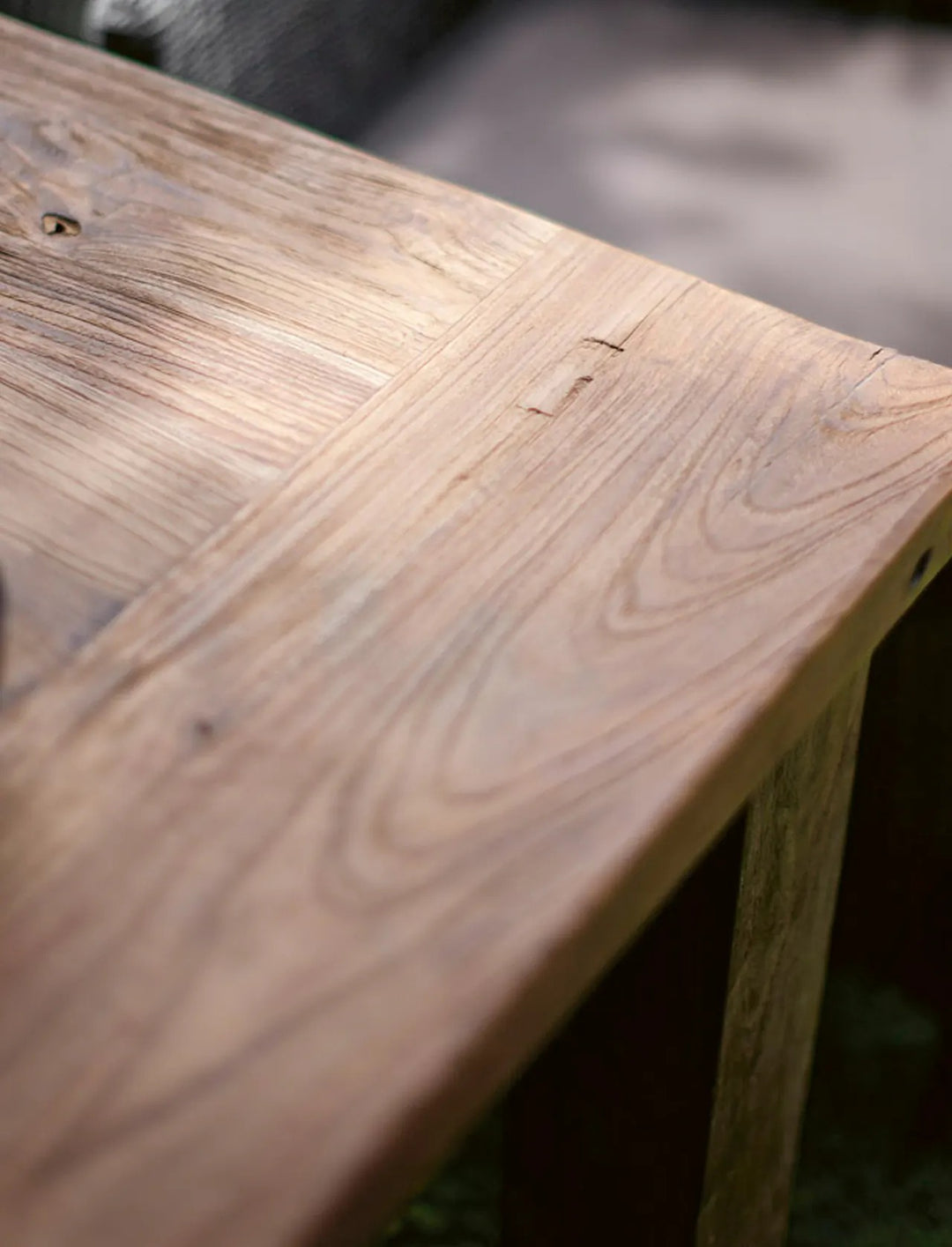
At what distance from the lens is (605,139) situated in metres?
1.13

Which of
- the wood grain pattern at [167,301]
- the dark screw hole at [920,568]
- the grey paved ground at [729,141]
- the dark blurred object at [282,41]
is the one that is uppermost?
the wood grain pattern at [167,301]

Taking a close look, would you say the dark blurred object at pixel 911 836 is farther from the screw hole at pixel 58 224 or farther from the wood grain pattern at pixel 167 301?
the screw hole at pixel 58 224

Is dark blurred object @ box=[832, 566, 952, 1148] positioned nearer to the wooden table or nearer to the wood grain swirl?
the wooden table

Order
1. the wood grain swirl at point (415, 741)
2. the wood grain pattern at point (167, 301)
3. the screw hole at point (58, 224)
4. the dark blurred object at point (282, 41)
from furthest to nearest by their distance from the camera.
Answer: the dark blurred object at point (282, 41) → the screw hole at point (58, 224) → the wood grain pattern at point (167, 301) → the wood grain swirl at point (415, 741)

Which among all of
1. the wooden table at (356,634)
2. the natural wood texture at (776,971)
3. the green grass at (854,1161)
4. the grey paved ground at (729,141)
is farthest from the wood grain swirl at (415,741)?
the green grass at (854,1161)

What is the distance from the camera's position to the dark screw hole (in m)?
Answer: 0.54

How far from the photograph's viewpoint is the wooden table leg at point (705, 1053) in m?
0.68

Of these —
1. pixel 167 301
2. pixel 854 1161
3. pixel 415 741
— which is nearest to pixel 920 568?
pixel 415 741

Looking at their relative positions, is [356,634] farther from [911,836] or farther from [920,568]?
[911,836]

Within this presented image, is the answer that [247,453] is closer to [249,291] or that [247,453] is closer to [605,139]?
[249,291]

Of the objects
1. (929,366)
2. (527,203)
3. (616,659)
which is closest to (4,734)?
(616,659)

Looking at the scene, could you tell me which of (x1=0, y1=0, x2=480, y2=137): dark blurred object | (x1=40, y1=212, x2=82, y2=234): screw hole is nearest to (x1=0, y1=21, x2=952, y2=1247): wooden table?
(x1=40, y1=212, x2=82, y2=234): screw hole

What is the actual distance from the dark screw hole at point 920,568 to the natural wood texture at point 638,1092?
5.7 inches

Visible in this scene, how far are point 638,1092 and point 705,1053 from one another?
6cm
